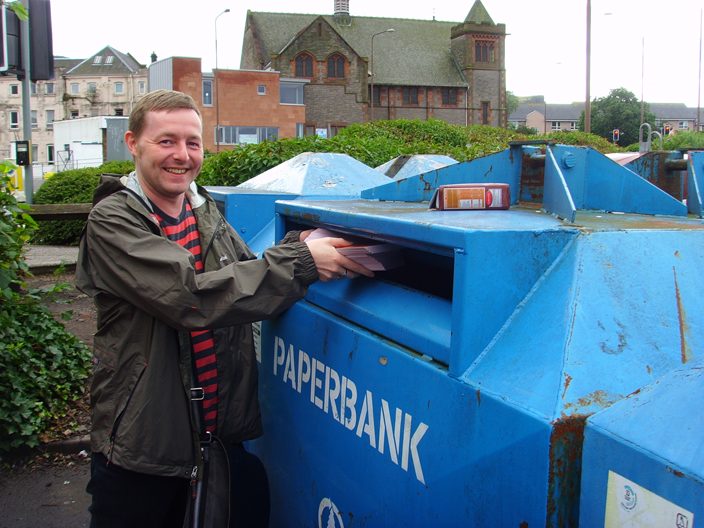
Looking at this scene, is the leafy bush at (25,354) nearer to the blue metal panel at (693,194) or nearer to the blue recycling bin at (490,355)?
the blue recycling bin at (490,355)

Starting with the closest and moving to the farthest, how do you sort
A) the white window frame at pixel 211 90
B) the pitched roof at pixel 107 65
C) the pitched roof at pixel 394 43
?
the white window frame at pixel 211 90 → the pitched roof at pixel 394 43 → the pitched roof at pixel 107 65

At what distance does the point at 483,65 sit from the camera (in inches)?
2098

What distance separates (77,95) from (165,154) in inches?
A: 2554

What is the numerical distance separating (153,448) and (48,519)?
168 centimetres

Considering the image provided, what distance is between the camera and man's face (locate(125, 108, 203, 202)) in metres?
1.80

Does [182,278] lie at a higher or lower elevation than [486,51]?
lower

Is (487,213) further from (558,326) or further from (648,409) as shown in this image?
(648,409)

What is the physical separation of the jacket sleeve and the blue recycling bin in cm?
22

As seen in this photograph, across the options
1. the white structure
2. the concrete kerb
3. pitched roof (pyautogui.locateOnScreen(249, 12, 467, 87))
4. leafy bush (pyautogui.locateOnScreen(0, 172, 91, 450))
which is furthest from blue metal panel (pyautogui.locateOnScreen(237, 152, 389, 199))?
pitched roof (pyautogui.locateOnScreen(249, 12, 467, 87))

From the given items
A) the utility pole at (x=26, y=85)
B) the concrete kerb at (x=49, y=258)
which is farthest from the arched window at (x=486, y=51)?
the utility pole at (x=26, y=85)

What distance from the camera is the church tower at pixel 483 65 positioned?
5297 centimetres

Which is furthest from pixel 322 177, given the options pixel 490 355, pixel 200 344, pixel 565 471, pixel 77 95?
pixel 77 95

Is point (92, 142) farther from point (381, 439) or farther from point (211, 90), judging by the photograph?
point (381, 439)

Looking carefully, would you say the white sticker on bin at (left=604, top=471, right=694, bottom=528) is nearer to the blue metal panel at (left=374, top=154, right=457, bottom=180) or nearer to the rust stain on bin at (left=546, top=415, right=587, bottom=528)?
the rust stain on bin at (left=546, top=415, right=587, bottom=528)
